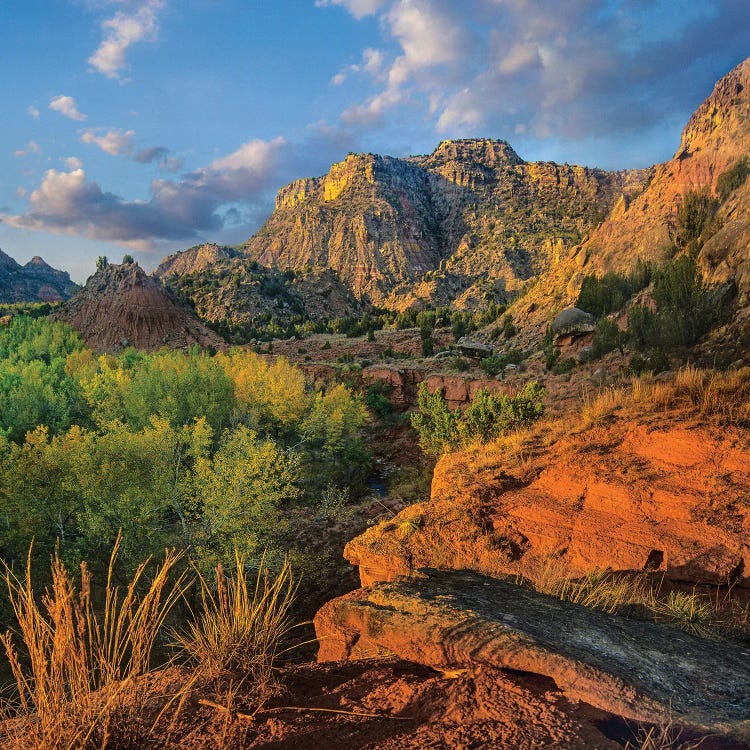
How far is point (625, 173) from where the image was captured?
4705 inches

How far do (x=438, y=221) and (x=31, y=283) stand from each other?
109741 millimetres

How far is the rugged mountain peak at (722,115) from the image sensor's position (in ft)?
110

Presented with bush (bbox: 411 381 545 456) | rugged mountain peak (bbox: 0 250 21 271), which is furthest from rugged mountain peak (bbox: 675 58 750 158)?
rugged mountain peak (bbox: 0 250 21 271)

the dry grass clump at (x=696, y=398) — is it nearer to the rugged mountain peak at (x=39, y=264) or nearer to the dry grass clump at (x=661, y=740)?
the dry grass clump at (x=661, y=740)

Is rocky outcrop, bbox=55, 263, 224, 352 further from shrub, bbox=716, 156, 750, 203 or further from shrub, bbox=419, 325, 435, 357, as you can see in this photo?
shrub, bbox=716, 156, 750, 203

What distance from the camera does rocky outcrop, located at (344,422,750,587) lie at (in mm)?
5750

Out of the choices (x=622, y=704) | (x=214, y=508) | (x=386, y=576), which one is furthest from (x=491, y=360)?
(x=622, y=704)

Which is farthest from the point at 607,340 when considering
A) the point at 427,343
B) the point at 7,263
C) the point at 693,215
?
the point at 7,263

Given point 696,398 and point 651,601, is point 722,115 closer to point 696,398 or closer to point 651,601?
point 696,398

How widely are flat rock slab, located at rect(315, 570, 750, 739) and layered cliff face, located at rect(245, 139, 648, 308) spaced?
77948 millimetres

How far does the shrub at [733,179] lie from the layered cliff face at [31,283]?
117 meters

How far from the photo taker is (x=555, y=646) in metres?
3.02

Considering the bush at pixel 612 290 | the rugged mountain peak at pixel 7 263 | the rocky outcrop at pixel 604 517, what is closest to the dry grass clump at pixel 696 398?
the rocky outcrop at pixel 604 517

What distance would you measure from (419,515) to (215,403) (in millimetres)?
19110
